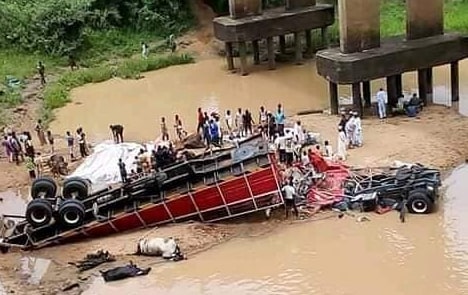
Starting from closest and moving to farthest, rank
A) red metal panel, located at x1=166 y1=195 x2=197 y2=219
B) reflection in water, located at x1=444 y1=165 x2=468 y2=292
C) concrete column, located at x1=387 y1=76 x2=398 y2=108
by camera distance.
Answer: reflection in water, located at x1=444 y1=165 x2=468 y2=292, red metal panel, located at x1=166 y1=195 x2=197 y2=219, concrete column, located at x1=387 y1=76 x2=398 y2=108

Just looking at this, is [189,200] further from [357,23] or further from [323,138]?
[357,23]

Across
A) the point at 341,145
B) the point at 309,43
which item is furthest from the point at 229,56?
the point at 341,145

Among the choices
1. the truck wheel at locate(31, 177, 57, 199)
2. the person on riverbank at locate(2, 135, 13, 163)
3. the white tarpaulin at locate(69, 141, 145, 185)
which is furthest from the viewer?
the person on riverbank at locate(2, 135, 13, 163)

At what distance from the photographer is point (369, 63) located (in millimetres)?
27844

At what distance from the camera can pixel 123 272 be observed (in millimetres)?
18984

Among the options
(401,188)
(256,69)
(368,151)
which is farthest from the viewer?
(256,69)

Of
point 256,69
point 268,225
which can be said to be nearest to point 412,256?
point 268,225

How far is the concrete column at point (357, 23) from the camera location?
93.3ft

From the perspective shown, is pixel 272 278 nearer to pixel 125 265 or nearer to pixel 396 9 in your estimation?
pixel 125 265

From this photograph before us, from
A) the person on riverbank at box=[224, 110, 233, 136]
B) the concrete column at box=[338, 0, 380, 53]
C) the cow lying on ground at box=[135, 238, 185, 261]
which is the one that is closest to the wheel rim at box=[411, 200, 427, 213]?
the cow lying on ground at box=[135, 238, 185, 261]

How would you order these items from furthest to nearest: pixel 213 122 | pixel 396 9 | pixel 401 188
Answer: pixel 396 9 → pixel 213 122 → pixel 401 188

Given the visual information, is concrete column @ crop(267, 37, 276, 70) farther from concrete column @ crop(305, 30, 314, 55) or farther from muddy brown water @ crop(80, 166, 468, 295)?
muddy brown water @ crop(80, 166, 468, 295)

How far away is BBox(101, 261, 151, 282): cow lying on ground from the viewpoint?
18.9 m

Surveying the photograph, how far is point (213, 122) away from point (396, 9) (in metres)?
18.9
